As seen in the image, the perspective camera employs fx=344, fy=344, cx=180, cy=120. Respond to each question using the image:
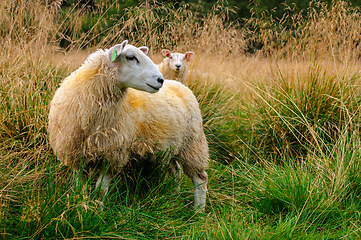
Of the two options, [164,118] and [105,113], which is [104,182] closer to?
[105,113]

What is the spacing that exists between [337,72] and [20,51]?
324cm

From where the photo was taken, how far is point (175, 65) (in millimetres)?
5055

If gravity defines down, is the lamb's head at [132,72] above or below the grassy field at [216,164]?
above

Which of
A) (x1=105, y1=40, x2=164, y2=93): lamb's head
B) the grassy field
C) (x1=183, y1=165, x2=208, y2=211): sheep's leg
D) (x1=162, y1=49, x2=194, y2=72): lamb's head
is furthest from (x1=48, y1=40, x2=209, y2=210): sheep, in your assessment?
(x1=162, y1=49, x2=194, y2=72): lamb's head

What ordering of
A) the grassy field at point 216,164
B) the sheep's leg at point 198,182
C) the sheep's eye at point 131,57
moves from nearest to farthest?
the grassy field at point 216,164 → the sheep's eye at point 131,57 → the sheep's leg at point 198,182

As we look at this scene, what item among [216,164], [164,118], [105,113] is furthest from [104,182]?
[216,164]

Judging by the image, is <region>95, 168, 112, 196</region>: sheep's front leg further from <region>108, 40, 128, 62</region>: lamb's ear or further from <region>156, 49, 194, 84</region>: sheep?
Result: <region>156, 49, 194, 84</region>: sheep

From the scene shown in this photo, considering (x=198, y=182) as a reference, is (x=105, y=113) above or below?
above

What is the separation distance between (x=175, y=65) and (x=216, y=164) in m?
1.87

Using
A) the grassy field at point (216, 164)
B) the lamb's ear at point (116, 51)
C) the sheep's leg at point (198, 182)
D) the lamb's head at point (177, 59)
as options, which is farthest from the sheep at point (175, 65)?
the lamb's ear at point (116, 51)

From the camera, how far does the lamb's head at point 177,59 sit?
5062mm

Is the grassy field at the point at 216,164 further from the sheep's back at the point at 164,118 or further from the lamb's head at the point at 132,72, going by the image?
the lamb's head at the point at 132,72

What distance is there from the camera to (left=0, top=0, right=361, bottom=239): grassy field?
1.92m

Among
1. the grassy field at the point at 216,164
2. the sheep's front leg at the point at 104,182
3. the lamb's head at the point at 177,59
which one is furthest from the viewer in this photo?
the lamb's head at the point at 177,59
